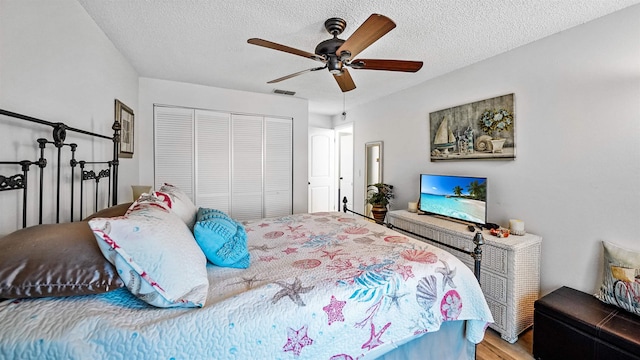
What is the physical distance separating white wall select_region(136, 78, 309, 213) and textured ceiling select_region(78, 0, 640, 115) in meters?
0.33

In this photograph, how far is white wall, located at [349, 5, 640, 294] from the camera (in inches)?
70.2

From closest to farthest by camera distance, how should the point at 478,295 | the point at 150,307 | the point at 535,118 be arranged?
the point at 150,307 → the point at 478,295 → the point at 535,118

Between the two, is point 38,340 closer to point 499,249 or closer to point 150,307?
point 150,307

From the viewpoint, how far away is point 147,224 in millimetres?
963

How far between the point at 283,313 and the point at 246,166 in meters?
3.10

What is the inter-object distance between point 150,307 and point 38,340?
0.28 m

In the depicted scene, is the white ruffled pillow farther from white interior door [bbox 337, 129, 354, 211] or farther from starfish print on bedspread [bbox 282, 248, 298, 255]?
white interior door [bbox 337, 129, 354, 211]

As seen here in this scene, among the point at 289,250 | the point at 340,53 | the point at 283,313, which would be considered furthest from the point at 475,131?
the point at 283,313

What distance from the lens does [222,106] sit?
12.0 feet

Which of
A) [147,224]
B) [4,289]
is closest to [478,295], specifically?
[147,224]

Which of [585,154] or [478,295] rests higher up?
[585,154]

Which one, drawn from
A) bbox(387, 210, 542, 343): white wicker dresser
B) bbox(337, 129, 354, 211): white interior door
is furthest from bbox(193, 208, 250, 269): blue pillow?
bbox(337, 129, 354, 211): white interior door

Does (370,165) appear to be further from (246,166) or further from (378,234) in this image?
(378,234)

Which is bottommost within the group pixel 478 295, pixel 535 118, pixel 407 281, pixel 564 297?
pixel 564 297
